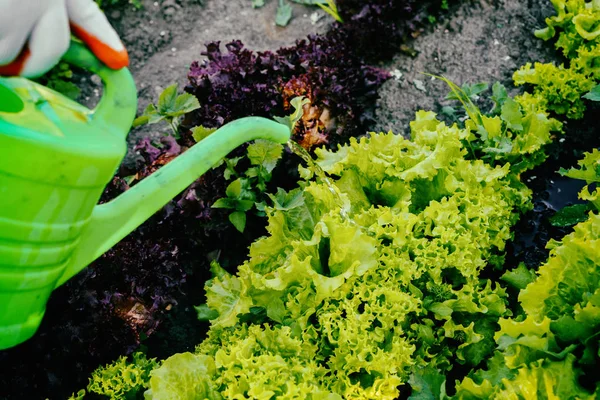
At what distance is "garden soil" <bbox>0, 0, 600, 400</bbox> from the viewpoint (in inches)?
102

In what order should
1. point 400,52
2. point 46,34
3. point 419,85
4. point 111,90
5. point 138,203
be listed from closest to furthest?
point 46,34 < point 111,90 < point 138,203 < point 419,85 < point 400,52

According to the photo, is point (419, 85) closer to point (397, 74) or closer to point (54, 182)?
point (397, 74)

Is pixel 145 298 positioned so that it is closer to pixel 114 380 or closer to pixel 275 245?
pixel 114 380

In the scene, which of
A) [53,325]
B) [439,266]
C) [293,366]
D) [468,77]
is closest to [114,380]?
[53,325]

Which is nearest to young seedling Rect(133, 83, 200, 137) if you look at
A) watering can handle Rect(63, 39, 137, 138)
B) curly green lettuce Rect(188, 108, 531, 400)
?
curly green lettuce Rect(188, 108, 531, 400)

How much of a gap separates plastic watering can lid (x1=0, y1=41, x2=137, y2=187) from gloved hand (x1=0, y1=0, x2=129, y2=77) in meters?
0.03

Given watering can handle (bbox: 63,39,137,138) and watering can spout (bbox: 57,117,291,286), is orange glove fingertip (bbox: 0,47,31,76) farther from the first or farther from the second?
watering can spout (bbox: 57,117,291,286)

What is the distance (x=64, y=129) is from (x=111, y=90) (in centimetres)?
12

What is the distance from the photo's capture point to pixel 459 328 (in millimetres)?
1938

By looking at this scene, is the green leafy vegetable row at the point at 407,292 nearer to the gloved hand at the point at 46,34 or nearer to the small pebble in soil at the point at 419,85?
the small pebble in soil at the point at 419,85

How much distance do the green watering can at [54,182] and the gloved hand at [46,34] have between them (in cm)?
3

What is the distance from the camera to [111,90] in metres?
1.12

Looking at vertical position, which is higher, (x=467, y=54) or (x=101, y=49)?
(x=101, y=49)

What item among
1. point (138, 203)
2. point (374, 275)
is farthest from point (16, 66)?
point (374, 275)
